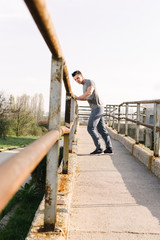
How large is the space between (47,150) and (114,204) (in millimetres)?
1813

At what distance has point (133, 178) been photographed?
144 inches

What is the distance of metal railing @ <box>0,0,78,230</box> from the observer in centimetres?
51

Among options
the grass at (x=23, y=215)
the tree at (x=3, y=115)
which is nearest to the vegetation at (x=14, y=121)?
the tree at (x=3, y=115)

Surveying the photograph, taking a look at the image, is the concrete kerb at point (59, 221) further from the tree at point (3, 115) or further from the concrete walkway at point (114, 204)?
the tree at point (3, 115)

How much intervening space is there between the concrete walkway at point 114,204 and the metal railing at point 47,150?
1.81 ft

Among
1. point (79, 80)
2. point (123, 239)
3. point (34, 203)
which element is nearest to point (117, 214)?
point (123, 239)

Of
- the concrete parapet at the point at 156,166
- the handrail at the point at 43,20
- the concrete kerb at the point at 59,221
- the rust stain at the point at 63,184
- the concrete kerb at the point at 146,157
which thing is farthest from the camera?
the concrete kerb at the point at 146,157

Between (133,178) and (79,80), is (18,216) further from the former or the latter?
(79,80)

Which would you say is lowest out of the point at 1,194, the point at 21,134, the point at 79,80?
the point at 21,134

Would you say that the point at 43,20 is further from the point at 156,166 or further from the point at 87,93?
the point at 87,93

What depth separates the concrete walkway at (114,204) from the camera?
6.75ft

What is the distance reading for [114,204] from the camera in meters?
2.65

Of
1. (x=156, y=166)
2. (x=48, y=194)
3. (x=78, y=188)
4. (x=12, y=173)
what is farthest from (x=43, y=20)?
(x=156, y=166)

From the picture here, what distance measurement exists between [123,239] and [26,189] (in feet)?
12.7
